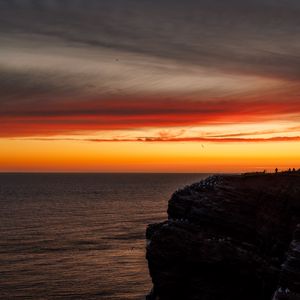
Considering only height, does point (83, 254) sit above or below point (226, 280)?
below

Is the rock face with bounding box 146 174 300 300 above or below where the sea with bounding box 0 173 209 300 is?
above

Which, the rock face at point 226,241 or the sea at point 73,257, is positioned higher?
the rock face at point 226,241

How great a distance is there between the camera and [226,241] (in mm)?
44188

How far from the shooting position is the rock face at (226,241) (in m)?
42.9

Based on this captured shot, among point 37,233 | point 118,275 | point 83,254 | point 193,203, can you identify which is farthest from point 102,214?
point 193,203

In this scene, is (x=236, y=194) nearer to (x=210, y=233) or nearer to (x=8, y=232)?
(x=210, y=233)

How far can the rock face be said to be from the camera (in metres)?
42.9

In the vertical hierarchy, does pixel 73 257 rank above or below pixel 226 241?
below

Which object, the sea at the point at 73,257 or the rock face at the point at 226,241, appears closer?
the rock face at the point at 226,241

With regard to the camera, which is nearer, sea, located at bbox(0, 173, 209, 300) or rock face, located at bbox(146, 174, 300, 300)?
rock face, located at bbox(146, 174, 300, 300)

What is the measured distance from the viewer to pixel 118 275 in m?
79.5

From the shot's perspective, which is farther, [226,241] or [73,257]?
[73,257]

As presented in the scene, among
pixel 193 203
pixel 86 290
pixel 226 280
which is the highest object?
pixel 193 203

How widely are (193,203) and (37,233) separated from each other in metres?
82.5
